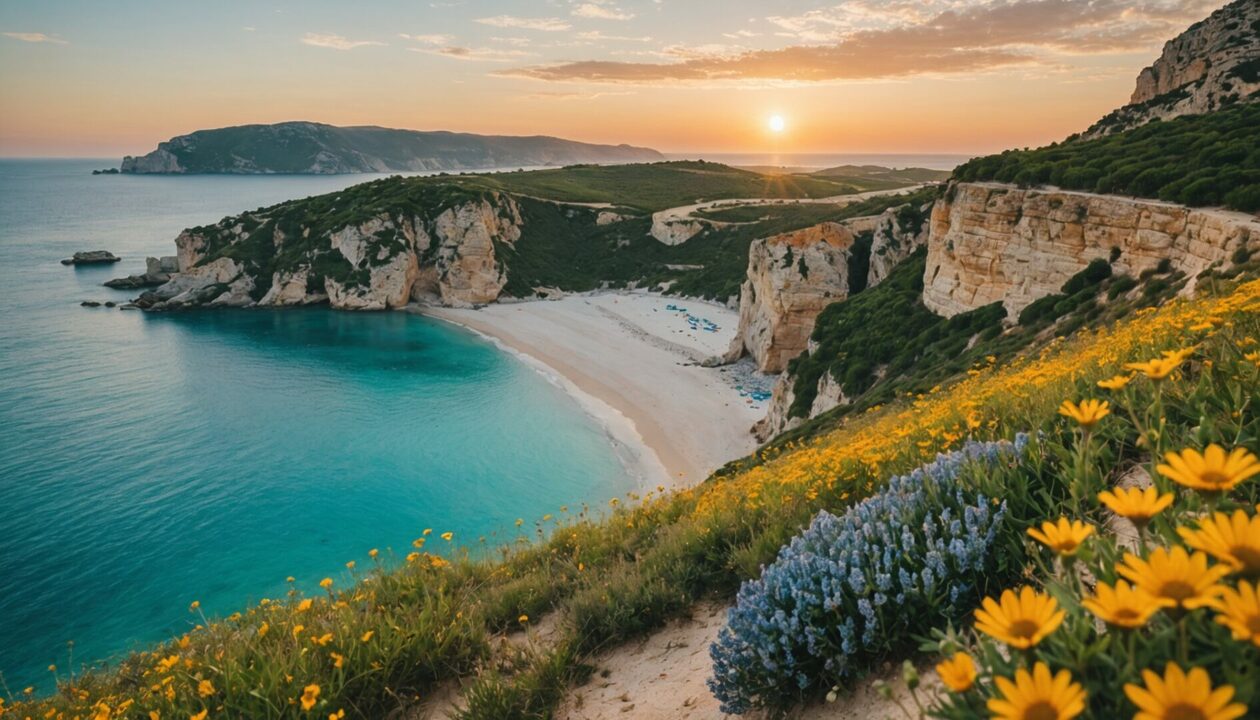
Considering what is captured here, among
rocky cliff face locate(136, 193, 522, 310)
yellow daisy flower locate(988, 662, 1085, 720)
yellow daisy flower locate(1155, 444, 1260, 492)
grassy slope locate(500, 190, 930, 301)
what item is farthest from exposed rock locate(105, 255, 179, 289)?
yellow daisy flower locate(1155, 444, 1260, 492)

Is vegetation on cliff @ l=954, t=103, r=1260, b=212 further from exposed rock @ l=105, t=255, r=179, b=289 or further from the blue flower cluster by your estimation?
exposed rock @ l=105, t=255, r=179, b=289

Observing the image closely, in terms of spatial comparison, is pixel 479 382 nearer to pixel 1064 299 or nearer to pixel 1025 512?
pixel 1064 299

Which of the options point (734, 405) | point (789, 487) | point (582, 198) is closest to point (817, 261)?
point (734, 405)

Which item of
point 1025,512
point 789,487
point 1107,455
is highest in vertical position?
point 1107,455

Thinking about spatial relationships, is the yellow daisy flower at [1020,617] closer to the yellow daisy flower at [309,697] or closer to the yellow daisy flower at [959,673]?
the yellow daisy flower at [959,673]

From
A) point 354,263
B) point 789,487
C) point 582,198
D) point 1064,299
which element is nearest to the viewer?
point 789,487

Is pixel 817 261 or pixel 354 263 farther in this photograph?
pixel 354 263
